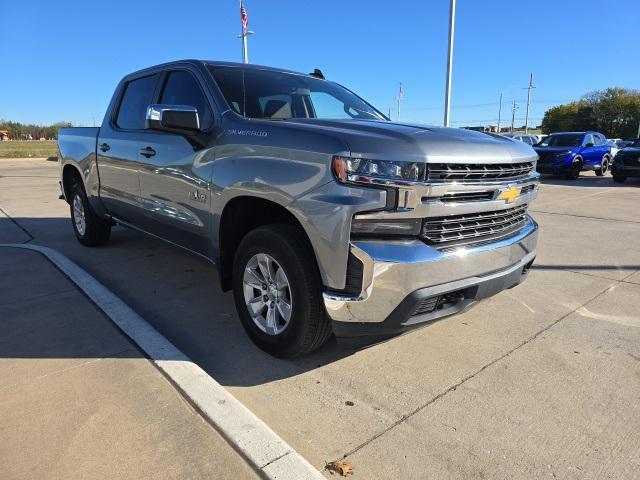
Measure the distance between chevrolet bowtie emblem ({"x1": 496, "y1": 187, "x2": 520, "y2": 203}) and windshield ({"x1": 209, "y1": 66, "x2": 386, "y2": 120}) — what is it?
56.7 inches

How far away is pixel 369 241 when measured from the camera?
2545 millimetres

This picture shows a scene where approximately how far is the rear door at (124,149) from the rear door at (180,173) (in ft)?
0.73

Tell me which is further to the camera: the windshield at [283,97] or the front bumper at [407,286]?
the windshield at [283,97]

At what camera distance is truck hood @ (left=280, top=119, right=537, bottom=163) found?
2.57m

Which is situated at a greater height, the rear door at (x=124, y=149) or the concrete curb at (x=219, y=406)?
the rear door at (x=124, y=149)

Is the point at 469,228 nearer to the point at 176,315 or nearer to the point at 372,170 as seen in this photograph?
the point at 372,170

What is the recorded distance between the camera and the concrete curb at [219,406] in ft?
7.09

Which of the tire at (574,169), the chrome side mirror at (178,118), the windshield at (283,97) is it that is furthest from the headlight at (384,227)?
the tire at (574,169)

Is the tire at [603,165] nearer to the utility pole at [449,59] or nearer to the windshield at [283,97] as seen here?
the utility pole at [449,59]

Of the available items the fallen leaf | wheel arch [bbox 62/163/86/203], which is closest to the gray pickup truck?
the fallen leaf

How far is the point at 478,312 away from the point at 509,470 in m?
1.94

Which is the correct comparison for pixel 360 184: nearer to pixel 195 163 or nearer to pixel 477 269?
pixel 477 269

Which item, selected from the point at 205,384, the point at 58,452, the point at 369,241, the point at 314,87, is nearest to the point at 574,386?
the point at 369,241

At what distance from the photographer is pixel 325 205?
260 centimetres
